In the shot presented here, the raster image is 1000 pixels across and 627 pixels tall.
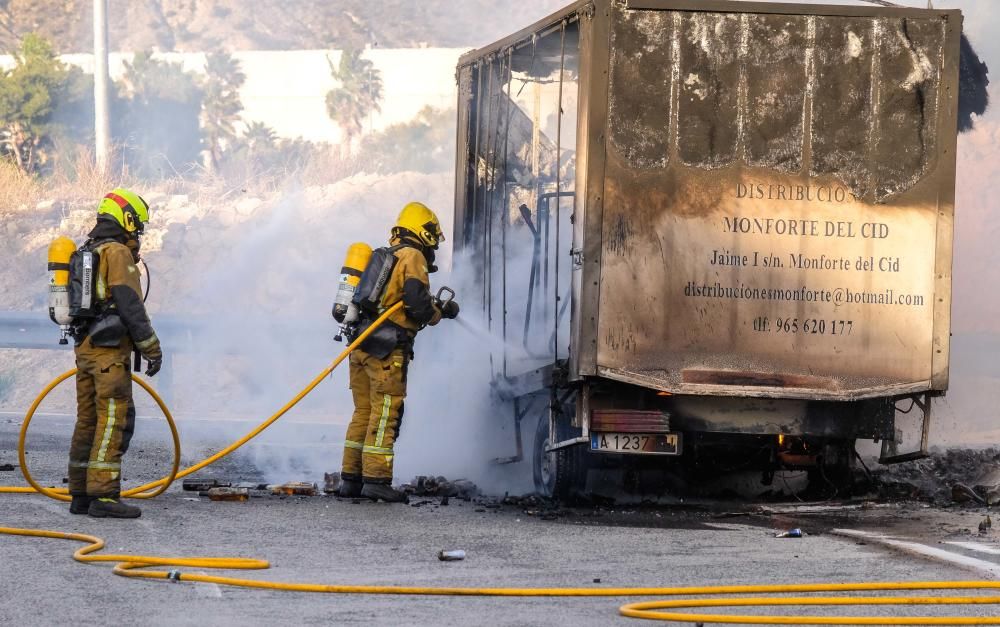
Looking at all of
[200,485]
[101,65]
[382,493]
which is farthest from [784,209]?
[101,65]

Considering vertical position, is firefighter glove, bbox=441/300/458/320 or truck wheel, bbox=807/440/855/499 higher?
firefighter glove, bbox=441/300/458/320

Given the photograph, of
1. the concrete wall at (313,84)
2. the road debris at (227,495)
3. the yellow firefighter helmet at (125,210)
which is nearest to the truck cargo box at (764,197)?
the road debris at (227,495)

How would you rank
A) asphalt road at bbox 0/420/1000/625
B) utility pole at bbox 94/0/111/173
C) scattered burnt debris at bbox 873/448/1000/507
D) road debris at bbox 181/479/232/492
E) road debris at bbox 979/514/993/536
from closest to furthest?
asphalt road at bbox 0/420/1000/625
road debris at bbox 979/514/993/536
scattered burnt debris at bbox 873/448/1000/507
road debris at bbox 181/479/232/492
utility pole at bbox 94/0/111/173

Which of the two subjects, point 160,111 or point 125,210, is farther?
point 160,111

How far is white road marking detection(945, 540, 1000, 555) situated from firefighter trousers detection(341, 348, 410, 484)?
3.72 meters

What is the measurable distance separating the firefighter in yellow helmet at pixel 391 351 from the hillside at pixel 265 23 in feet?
154

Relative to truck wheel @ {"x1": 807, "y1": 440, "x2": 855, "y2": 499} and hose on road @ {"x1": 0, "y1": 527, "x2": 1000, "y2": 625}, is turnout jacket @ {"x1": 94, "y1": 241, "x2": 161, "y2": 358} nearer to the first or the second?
hose on road @ {"x1": 0, "y1": 527, "x2": 1000, "y2": 625}

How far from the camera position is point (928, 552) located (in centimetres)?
773

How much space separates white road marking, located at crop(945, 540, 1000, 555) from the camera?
7.78 meters

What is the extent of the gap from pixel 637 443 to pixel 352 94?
130 ft

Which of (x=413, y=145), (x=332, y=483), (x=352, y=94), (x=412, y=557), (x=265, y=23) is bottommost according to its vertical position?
(x=332, y=483)

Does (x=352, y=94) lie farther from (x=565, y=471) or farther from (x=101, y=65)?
(x=565, y=471)

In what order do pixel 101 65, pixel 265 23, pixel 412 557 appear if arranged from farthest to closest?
pixel 265 23
pixel 101 65
pixel 412 557

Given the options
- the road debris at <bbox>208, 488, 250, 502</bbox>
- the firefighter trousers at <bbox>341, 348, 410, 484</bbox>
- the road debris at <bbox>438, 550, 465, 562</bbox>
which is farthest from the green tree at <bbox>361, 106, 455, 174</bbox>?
the road debris at <bbox>438, 550, 465, 562</bbox>
